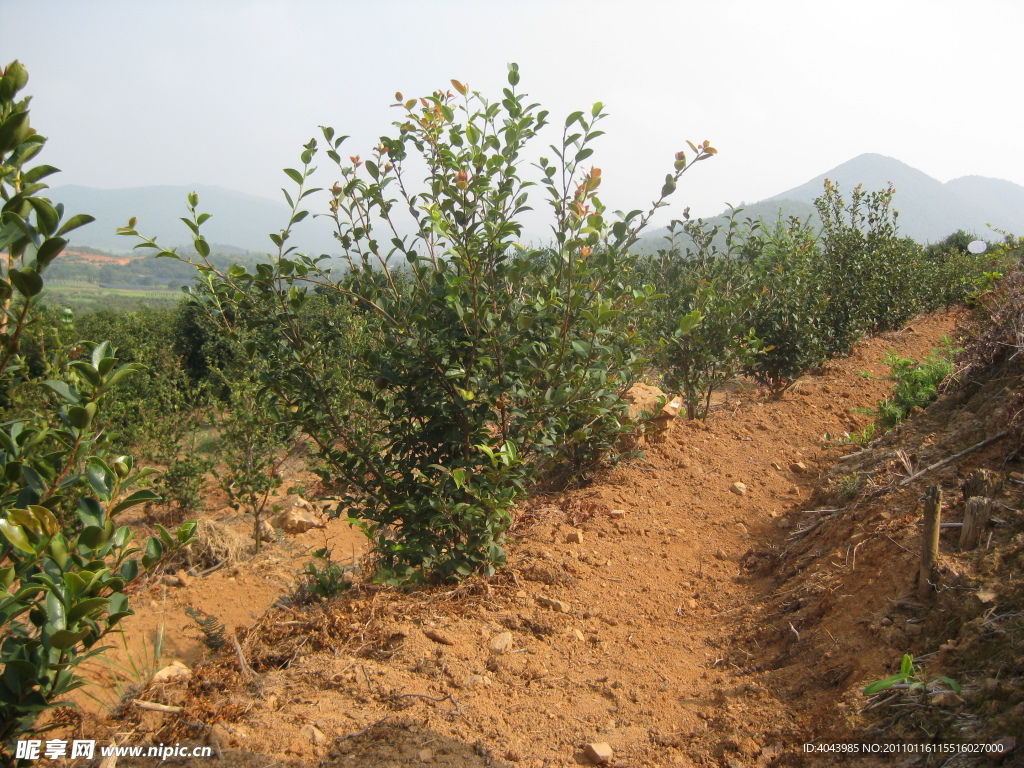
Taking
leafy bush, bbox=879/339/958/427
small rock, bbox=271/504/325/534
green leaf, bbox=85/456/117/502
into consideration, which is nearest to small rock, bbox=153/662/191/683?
green leaf, bbox=85/456/117/502

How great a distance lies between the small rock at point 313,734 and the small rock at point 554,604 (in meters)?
1.39

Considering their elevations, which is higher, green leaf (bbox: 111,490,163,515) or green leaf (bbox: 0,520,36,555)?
green leaf (bbox: 111,490,163,515)

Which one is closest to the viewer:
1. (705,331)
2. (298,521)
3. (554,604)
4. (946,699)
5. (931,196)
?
(946,699)

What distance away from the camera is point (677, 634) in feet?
10.3

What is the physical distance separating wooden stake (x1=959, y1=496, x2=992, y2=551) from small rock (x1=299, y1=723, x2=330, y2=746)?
102 inches

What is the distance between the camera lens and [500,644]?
9.42ft

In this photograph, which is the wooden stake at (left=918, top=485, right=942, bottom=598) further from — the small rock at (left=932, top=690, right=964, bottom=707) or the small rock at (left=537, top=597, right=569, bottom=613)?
A: the small rock at (left=537, top=597, right=569, bottom=613)

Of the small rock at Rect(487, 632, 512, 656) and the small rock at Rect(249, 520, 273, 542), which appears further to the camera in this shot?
the small rock at Rect(249, 520, 273, 542)

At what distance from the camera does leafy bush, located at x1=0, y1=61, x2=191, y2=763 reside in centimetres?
122

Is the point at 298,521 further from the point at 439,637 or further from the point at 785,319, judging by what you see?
the point at 785,319

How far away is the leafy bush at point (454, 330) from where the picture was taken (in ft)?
9.37

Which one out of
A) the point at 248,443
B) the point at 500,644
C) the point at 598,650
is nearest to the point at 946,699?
the point at 598,650

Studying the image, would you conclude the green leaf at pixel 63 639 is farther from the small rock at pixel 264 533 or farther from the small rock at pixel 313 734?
the small rock at pixel 264 533

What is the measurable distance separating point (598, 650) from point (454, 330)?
1.64 meters
